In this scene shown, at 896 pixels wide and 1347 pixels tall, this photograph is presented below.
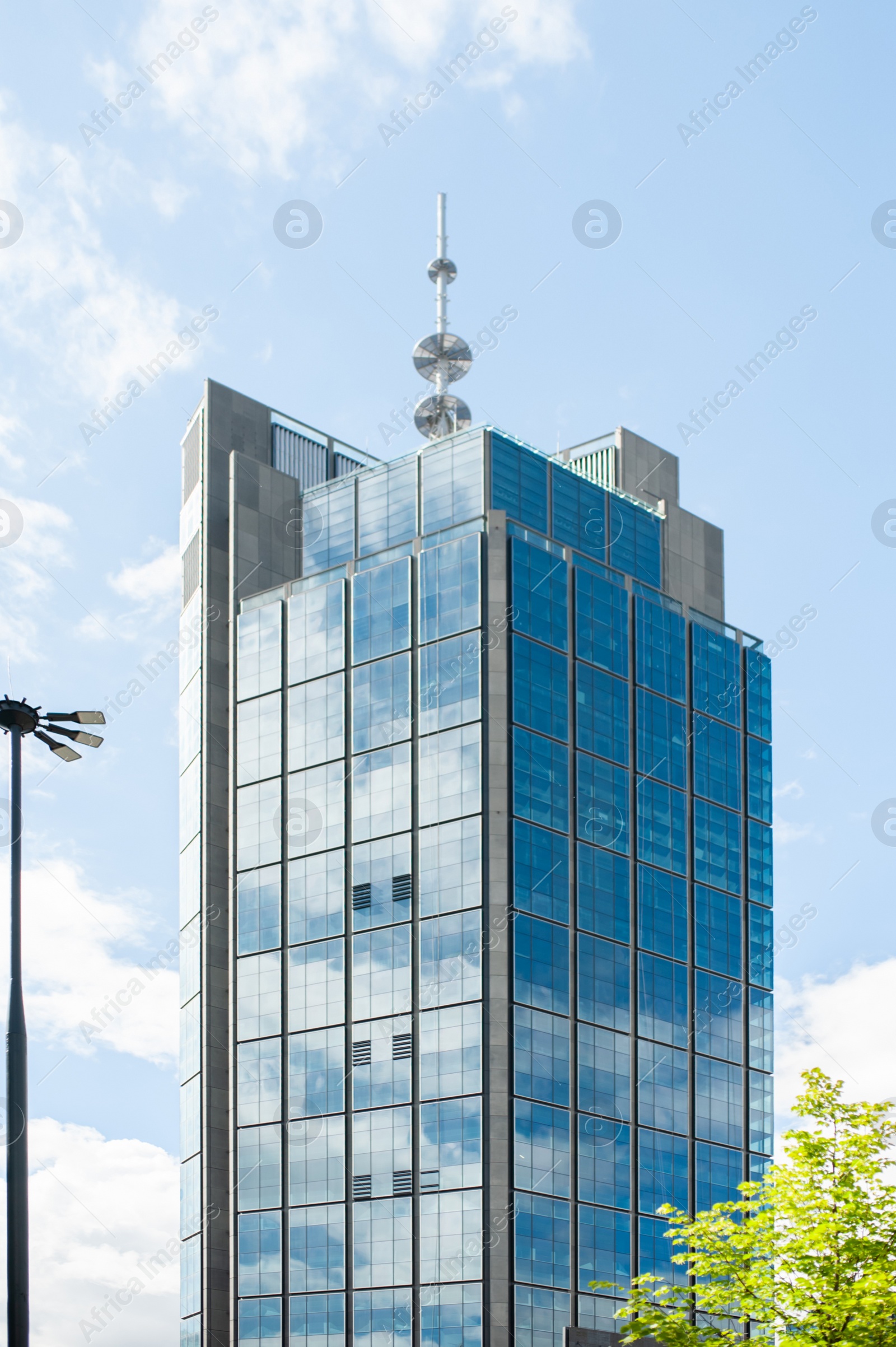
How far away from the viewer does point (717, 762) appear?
125062 mm

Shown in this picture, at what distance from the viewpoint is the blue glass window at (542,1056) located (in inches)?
4112

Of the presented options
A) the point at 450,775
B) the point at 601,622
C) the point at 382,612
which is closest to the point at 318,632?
the point at 382,612

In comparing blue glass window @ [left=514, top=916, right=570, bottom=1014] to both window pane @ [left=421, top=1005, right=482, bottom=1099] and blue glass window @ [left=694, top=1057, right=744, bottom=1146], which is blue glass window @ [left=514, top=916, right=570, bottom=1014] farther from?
blue glass window @ [left=694, top=1057, right=744, bottom=1146]

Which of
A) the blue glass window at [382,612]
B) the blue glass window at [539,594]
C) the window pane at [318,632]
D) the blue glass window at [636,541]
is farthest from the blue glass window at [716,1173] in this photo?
the window pane at [318,632]

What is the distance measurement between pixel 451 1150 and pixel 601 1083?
1149 cm

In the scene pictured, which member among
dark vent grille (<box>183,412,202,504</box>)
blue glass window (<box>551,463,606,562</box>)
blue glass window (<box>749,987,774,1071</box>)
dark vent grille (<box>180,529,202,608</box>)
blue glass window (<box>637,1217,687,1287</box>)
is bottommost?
blue glass window (<box>637,1217,687,1287</box>)

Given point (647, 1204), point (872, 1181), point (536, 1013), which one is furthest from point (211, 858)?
point (872, 1181)

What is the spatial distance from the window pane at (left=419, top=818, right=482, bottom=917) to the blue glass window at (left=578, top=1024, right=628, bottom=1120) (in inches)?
435

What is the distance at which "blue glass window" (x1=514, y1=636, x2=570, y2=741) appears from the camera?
110562mm

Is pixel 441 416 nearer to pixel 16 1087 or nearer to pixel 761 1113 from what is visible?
pixel 761 1113

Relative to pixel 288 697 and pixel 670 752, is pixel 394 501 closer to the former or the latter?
pixel 288 697

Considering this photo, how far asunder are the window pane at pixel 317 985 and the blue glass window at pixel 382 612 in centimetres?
1786

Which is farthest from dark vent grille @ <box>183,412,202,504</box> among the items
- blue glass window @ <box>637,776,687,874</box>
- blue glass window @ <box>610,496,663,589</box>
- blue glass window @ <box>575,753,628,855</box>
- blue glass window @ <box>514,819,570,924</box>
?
blue glass window @ <box>637,776,687,874</box>

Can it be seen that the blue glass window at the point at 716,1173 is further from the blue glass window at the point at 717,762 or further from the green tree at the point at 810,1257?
the green tree at the point at 810,1257
